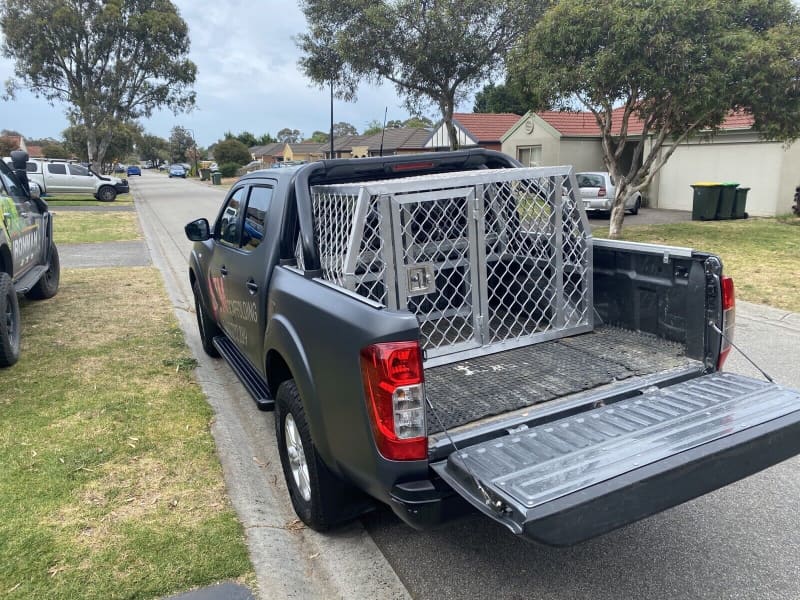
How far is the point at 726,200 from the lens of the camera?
1812cm

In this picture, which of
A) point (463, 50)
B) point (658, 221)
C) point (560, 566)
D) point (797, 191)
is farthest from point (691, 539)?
point (463, 50)

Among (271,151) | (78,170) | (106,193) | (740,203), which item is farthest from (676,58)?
(271,151)

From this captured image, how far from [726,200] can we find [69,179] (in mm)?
25681

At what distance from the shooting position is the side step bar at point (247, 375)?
383 centimetres

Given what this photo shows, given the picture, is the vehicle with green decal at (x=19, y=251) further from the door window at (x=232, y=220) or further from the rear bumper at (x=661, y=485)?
the rear bumper at (x=661, y=485)

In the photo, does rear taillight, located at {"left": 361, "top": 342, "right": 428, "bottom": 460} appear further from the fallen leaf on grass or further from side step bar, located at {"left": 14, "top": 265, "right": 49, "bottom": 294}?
side step bar, located at {"left": 14, "top": 265, "right": 49, "bottom": 294}

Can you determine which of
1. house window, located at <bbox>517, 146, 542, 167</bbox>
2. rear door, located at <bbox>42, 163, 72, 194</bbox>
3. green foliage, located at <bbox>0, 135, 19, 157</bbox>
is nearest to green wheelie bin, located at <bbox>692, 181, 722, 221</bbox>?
house window, located at <bbox>517, 146, 542, 167</bbox>

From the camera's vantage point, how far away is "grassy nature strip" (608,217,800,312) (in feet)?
28.2

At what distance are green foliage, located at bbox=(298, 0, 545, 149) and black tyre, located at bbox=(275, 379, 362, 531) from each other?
63.1ft

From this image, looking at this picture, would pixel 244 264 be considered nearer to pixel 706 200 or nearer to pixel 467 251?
pixel 467 251

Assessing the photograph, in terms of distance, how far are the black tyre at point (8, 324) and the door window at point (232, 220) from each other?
6.94ft

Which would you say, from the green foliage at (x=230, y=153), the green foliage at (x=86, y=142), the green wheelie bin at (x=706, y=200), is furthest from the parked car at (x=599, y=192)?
the green foliage at (x=230, y=153)

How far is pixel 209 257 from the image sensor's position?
5293mm

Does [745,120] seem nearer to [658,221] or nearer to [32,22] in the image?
[658,221]
